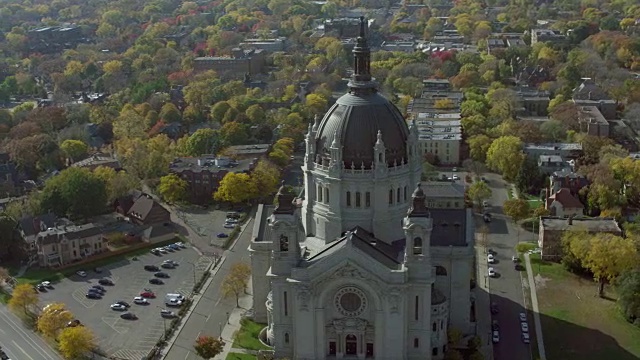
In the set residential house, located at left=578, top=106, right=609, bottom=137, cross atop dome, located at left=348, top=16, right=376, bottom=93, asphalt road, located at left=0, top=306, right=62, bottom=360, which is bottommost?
asphalt road, located at left=0, top=306, right=62, bottom=360

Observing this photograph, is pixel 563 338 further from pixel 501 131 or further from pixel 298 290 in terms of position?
pixel 501 131

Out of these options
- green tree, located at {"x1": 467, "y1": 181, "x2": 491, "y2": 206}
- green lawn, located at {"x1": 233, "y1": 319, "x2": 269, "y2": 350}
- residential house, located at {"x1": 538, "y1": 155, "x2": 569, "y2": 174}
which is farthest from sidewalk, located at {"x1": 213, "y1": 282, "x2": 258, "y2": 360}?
residential house, located at {"x1": 538, "y1": 155, "x2": 569, "y2": 174}

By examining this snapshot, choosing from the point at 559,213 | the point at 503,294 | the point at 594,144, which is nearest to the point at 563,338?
the point at 503,294

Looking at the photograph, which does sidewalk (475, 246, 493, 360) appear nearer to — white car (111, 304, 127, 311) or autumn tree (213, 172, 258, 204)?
autumn tree (213, 172, 258, 204)

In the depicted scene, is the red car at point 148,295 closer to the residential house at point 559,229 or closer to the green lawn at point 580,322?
the green lawn at point 580,322

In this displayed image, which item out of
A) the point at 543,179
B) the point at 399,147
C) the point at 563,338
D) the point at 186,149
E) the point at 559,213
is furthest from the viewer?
the point at 186,149

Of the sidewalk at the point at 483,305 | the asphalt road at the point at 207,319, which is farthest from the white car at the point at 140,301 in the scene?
the sidewalk at the point at 483,305

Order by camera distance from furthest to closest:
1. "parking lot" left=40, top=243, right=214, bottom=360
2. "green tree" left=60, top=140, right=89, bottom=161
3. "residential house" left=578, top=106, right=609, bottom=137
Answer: "residential house" left=578, top=106, right=609, bottom=137 < "green tree" left=60, top=140, right=89, bottom=161 < "parking lot" left=40, top=243, right=214, bottom=360

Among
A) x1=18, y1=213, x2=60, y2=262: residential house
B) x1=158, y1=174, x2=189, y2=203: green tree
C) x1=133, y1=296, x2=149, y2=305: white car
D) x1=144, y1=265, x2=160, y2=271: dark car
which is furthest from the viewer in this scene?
x1=158, y1=174, x2=189, y2=203: green tree
